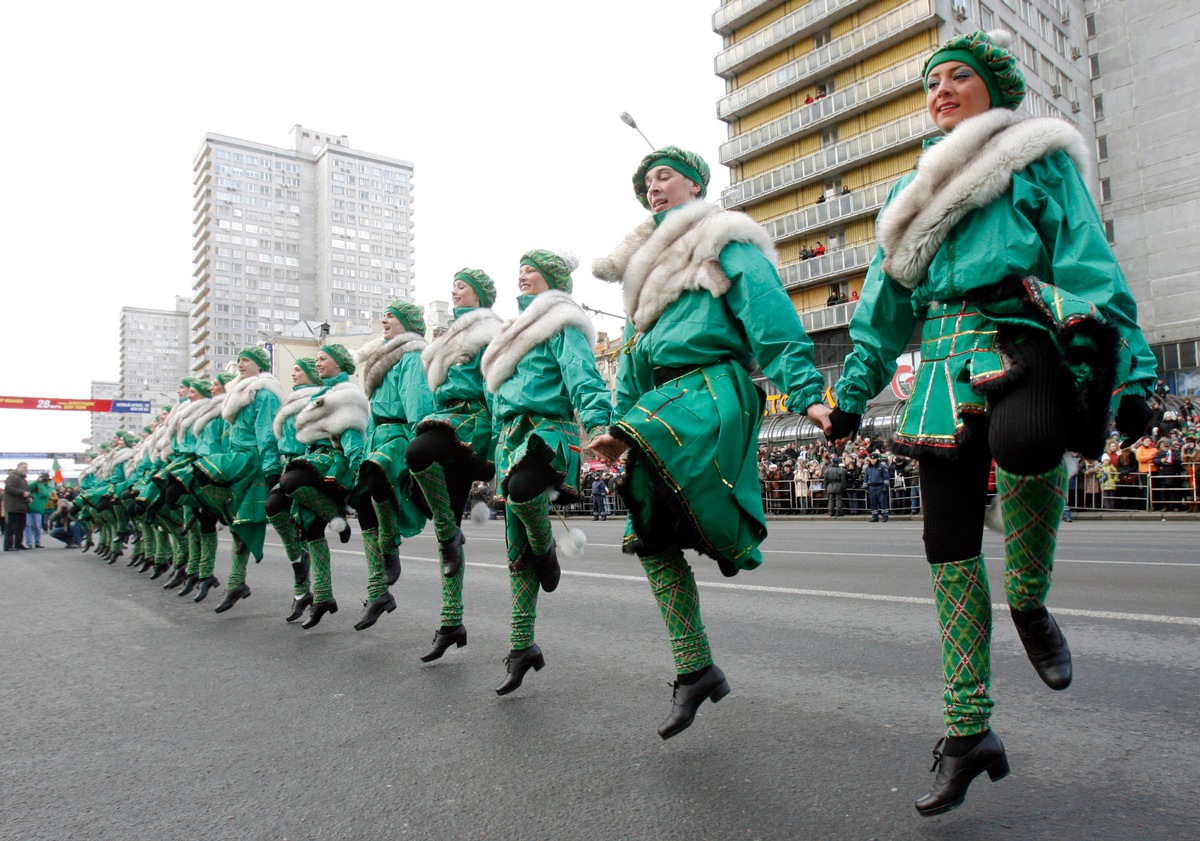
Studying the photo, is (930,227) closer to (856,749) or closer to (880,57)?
(856,749)

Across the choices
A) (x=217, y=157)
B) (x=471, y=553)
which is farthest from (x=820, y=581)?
(x=217, y=157)

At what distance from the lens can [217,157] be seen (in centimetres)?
11906

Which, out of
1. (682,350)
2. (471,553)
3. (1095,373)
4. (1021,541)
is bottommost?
(471,553)

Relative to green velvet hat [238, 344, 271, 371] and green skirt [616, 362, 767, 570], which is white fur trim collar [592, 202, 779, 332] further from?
green velvet hat [238, 344, 271, 371]

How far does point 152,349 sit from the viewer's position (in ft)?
534

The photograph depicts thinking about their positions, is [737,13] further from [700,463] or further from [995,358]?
[995,358]

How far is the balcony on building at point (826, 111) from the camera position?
133ft

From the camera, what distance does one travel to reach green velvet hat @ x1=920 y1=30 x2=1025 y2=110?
2.76 meters

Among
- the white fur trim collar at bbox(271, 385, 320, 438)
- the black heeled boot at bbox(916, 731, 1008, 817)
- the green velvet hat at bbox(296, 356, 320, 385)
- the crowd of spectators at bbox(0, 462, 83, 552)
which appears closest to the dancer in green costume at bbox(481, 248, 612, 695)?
the black heeled boot at bbox(916, 731, 1008, 817)

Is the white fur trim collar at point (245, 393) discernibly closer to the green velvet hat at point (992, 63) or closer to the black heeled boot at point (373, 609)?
the black heeled boot at point (373, 609)

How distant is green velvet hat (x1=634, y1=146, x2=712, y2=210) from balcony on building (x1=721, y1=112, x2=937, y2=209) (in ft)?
117

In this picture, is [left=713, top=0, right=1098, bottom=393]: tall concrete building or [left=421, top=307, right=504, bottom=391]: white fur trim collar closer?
[left=421, top=307, right=504, bottom=391]: white fur trim collar

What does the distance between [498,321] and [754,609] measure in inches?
105

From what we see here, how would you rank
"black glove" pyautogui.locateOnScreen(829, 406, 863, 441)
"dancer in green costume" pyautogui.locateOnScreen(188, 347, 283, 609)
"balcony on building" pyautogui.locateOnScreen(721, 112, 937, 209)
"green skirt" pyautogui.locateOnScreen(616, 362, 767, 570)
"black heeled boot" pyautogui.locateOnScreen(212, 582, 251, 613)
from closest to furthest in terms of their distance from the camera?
"black glove" pyautogui.locateOnScreen(829, 406, 863, 441), "green skirt" pyautogui.locateOnScreen(616, 362, 767, 570), "black heeled boot" pyautogui.locateOnScreen(212, 582, 251, 613), "dancer in green costume" pyautogui.locateOnScreen(188, 347, 283, 609), "balcony on building" pyautogui.locateOnScreen(721, 112, 937, 209)
